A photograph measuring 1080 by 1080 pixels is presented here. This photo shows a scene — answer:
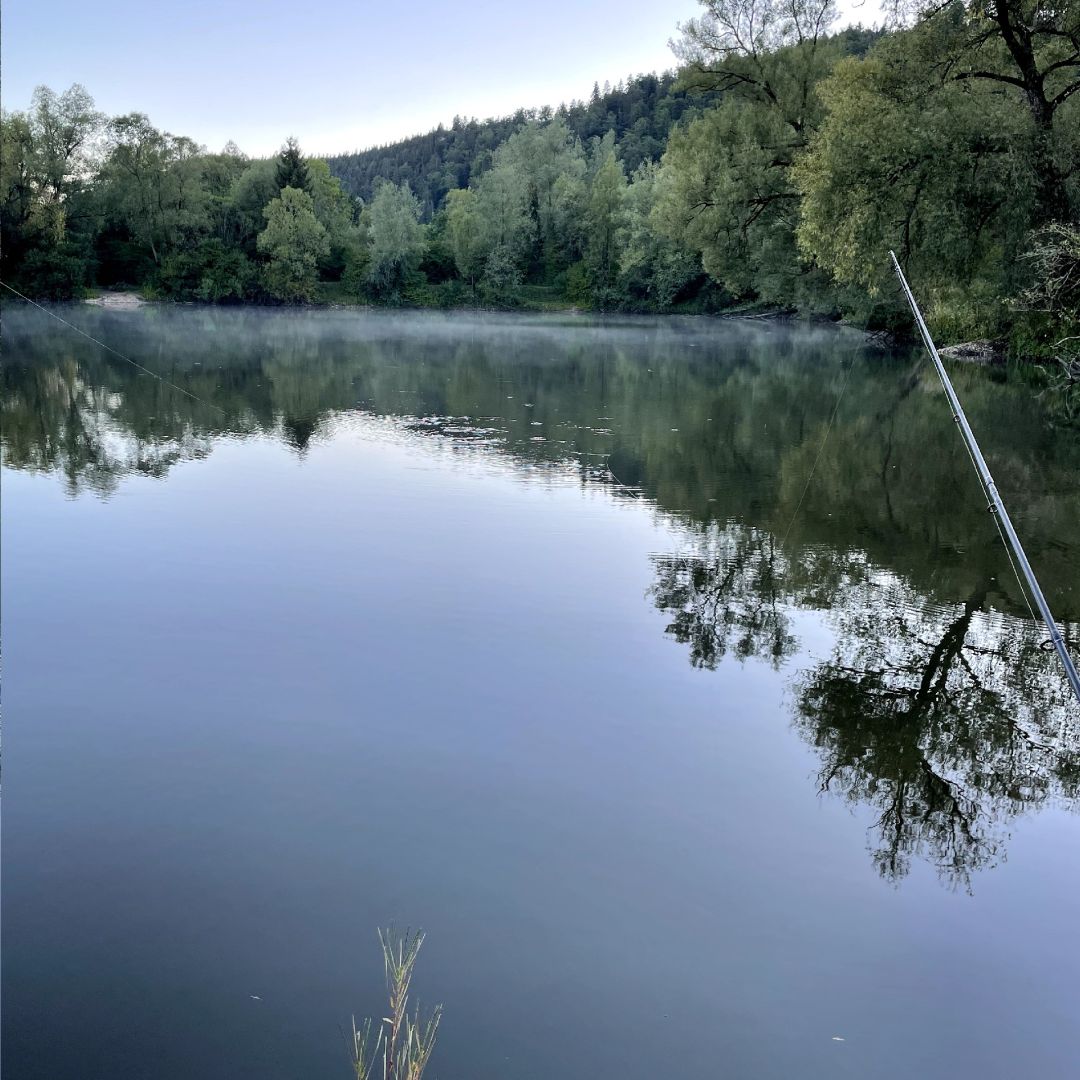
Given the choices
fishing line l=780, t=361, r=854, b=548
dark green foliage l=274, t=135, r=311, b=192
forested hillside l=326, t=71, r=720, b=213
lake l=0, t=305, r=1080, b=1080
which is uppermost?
forested hillside l=326, t=71, r=720, b=213

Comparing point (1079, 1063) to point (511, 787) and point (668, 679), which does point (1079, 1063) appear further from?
point (668, 679)

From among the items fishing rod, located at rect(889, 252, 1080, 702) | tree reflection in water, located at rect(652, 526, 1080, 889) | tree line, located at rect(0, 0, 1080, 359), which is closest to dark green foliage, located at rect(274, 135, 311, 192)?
tree line, located at rect(0, 0, 1080, 359)

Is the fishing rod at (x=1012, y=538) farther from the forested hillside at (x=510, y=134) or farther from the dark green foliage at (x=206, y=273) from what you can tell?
the forested hillside at (x=510, y=134)

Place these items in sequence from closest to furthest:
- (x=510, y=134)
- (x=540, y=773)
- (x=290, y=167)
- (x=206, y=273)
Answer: (x=540, y=773) < (x=206, y=273) < (x=290, y=167) < (x=510, y=134)

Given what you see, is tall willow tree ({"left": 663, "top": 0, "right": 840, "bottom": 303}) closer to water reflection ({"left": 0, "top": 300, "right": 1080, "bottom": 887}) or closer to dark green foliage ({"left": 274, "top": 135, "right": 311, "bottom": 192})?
water reflection ({"left": 0, "top": 300, "right": 1080, "bottom": 887})

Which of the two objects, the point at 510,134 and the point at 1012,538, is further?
the point at 510,134

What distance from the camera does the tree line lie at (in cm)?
2134

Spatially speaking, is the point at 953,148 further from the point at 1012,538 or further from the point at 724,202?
the point at 1012,538

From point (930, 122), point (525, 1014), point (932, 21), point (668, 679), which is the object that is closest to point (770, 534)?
point (668, 679)

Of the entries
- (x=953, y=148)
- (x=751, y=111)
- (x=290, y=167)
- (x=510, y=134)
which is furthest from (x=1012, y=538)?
(x=510, y=134)

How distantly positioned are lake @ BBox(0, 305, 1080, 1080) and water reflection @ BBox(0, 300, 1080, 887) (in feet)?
0.23

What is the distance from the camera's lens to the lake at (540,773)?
420 cm

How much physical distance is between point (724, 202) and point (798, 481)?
A: 2215 cm

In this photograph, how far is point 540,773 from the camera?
627 cm
